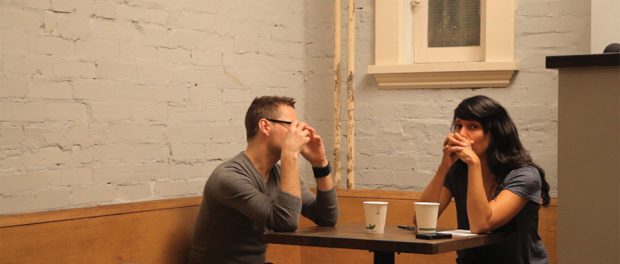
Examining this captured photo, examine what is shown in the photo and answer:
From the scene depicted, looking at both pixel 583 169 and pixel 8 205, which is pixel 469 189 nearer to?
pixel 583 169

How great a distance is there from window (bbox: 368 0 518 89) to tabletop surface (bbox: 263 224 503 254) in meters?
1.34

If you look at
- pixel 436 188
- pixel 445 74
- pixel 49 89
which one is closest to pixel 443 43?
pixel 445 74

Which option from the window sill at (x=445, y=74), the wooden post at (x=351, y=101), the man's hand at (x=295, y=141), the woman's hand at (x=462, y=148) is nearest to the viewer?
the woman's hand at (x=462, y=148)

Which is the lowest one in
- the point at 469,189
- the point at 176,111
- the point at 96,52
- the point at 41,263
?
the point at 41,263

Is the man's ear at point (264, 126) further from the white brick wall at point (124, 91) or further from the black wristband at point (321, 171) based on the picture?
the white brick wall at point (124, 91)

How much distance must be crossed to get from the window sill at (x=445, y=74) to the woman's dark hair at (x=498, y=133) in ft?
3.47

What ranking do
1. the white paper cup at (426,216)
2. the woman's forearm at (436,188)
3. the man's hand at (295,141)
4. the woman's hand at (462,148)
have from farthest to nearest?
1. the woman's forearm at (436,188)
2. the man's hand at (295,141)
3. the woman's hand at (462,148)
4. the white paper cup at (426,216)

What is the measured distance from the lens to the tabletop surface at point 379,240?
116 inches

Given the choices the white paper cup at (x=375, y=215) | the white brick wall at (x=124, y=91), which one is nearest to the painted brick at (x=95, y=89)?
the white brick wall at (x=124, y=91)

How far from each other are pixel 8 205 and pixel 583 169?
1963 millimetres

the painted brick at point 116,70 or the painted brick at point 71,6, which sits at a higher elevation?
the painted brick at point 71,6

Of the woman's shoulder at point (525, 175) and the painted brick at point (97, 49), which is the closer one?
the woman's shoulder at point (525, 175)

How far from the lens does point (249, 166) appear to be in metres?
3.56

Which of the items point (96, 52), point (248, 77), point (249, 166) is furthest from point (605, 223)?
point (248, 77)
